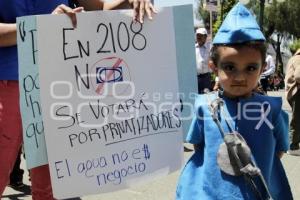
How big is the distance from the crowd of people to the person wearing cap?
5.57 meters

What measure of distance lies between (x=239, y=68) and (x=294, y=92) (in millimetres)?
4627

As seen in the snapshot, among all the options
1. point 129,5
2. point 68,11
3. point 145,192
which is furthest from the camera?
point 145,192

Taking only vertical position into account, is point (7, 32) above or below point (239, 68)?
above

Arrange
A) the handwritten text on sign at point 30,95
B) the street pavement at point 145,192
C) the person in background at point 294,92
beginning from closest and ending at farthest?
the handwritten text on sign at point 30,95 < the street pavement at point 145,192 < the person in background at point 294,92

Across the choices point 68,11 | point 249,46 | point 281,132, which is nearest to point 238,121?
point 281,132

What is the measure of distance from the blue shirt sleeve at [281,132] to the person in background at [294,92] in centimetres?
413

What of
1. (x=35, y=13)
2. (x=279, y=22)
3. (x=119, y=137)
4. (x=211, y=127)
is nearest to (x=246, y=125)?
(x=211, y=127)

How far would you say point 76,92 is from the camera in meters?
2.53

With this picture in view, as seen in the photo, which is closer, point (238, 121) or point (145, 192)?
point (238, 121)

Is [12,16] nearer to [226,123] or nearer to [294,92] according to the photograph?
[226,123]

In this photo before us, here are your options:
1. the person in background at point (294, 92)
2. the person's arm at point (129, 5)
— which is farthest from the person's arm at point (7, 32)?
the person in background at point (294, 92)

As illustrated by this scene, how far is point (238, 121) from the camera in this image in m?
2.51

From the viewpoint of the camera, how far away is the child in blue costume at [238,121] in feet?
Result: 8.05

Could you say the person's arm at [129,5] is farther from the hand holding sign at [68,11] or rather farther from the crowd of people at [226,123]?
the hand holding sign at [68,11]
